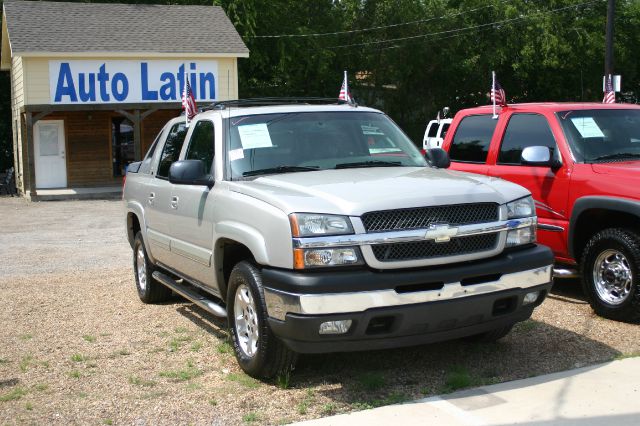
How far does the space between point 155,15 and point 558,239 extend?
2188cm

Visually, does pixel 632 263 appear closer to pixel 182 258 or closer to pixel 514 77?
pixel 182 258

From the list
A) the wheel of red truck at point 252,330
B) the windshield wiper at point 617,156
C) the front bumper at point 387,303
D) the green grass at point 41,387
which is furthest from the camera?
the windshield wiper at point 617,156

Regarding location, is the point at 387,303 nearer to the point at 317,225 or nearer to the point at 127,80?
the point at 317,225

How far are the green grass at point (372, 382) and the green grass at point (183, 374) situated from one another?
122 cm

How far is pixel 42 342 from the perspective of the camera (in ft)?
22.5

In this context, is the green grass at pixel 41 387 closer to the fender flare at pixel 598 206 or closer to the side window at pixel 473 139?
the fender flare at pixel 598 206

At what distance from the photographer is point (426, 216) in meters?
5.09

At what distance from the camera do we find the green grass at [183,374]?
5750 mm

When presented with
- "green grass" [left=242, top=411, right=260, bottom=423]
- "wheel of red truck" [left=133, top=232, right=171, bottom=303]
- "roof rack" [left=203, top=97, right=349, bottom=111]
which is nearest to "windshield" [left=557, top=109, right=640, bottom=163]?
"roof rack" [left=203, top=97, right=349, bottom=111]

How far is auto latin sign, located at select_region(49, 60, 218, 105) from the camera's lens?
75.6 ft

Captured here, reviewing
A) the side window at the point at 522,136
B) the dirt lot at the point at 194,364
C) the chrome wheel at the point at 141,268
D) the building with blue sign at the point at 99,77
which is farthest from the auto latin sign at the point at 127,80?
the side window at the point at 522,136

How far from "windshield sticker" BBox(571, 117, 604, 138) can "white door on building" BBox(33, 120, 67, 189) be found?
21.0 m

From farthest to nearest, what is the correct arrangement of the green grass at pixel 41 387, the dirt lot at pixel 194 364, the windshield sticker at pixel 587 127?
the windshield sticker at pixel 587 127, the green grass at pixel 41 387, the dirt lot at pixel 194 364

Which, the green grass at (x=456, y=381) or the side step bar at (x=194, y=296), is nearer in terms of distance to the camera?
the green grass at (x=456, y=381)
